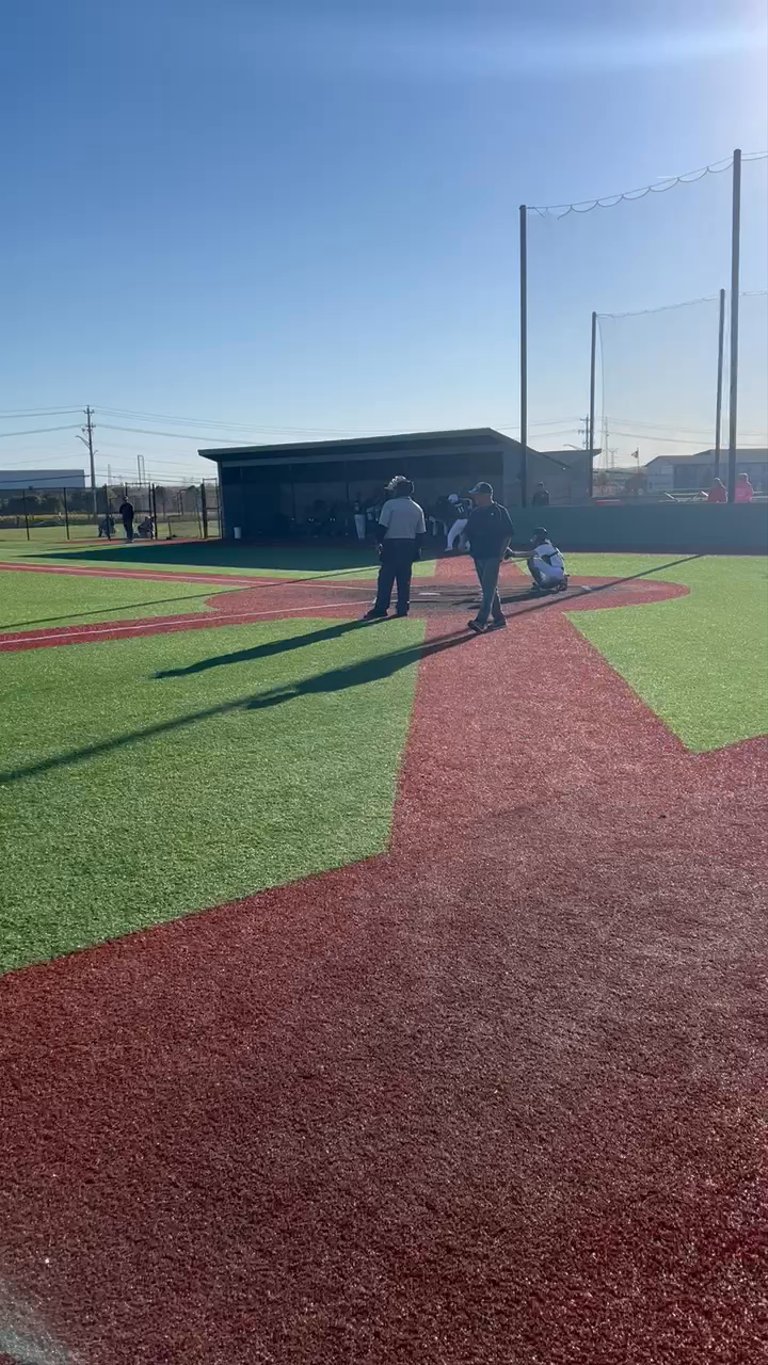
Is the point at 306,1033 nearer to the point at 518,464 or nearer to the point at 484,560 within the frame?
the point at 484,560

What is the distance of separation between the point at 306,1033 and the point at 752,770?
3956 millimetres

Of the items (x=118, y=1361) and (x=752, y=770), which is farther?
(x=752, y=770)

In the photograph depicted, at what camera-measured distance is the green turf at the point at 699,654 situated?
755 cm

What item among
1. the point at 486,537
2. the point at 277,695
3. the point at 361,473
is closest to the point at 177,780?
the point at 277,695

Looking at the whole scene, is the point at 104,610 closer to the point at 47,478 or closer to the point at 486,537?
the point at 486,537

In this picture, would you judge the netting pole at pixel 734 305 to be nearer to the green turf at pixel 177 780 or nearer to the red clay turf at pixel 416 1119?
the green turf at pixel 177 780

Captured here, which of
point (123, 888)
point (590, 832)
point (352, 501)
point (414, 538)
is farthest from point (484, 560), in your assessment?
point (352, 501)

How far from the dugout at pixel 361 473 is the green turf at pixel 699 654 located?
694 inches

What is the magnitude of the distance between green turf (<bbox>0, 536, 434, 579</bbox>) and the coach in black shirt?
895 centimetres

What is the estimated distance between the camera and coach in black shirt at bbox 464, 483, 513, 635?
11805 mm

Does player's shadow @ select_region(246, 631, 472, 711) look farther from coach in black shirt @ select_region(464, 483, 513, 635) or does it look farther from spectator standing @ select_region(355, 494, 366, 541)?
spectator standing @ select_region(355, 494, 366, 541)

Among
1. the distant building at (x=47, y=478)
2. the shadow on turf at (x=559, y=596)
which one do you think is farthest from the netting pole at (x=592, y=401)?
Result: the distant building at (x=47, y=478)

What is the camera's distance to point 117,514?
58.4 metres

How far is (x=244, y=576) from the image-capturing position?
22047 mm
